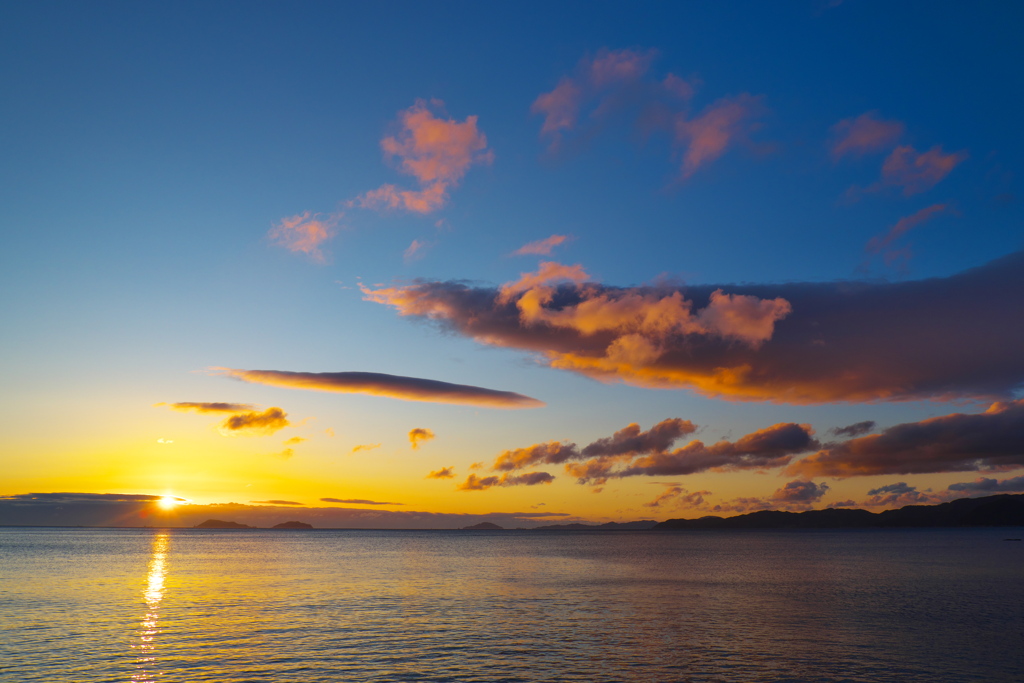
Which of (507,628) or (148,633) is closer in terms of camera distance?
(148,633)

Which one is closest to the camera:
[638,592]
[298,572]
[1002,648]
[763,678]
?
[763,678]

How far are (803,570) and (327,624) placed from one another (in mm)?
98228

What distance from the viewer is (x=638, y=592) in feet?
271

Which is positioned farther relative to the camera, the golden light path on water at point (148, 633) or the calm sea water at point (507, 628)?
the calm sea water at point (507, 628)

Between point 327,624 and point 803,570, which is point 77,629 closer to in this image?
point 327,624

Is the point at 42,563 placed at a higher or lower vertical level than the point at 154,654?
lower

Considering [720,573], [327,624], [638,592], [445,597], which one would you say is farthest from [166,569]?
[720,573]

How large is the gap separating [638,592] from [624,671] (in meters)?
45.0

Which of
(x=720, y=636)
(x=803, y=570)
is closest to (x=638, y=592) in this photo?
(x=720, y=636)

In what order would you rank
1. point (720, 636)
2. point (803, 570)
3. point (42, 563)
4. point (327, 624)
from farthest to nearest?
point (42, 563) < point (803, 570) < point (327, 624) < point (720, 636)

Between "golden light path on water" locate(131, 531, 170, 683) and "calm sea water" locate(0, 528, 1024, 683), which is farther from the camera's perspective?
"calm sea water" locate(0, 528, 1024, 683)

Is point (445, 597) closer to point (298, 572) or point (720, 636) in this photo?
point (720, 636)

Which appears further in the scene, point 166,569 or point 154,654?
point 166,569

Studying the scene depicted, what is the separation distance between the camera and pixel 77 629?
53812 mm
